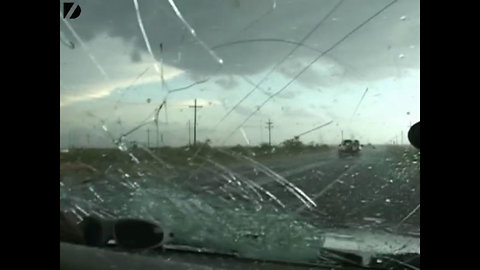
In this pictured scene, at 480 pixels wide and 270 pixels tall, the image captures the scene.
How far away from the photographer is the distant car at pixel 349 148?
87.5 inches

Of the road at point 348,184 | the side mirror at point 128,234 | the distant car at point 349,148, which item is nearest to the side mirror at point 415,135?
the road at point 348,184

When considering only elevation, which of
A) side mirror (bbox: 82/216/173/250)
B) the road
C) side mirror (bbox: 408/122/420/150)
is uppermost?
side mirror (bbox: 408/122/420/150)

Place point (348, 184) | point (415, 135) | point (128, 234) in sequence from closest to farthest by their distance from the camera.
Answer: point (415, 135)
point (348, 184)
point (128, 234)

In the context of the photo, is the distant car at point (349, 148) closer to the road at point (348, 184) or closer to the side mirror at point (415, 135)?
the road at point (348, 184)

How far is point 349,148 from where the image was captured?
224cm

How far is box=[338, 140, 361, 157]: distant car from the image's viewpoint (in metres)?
2.22

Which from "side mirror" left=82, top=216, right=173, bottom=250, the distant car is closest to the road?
the distant car

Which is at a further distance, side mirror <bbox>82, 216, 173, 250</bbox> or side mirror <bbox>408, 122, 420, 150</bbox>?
side mirror <bbox>82, 216, 173, 250</bbox>

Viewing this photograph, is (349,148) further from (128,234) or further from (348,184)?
(128,234)

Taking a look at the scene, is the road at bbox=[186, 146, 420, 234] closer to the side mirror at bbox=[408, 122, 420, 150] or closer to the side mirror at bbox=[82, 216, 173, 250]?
the side mirror at bbox=[408, 122, 420, 150]

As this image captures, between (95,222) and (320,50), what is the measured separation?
1.26m

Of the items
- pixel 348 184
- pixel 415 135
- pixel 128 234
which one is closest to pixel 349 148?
pixel 348 184
